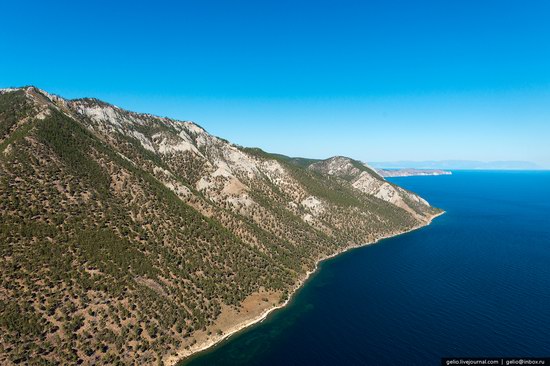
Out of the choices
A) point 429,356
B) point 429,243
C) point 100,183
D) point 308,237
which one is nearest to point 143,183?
point 100,183

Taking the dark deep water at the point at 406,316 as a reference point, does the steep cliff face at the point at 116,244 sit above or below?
above

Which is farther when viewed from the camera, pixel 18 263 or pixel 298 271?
pixel 298 271

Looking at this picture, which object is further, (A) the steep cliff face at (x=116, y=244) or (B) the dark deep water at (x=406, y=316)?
(B) the dark deep water at (x=406, y=316)

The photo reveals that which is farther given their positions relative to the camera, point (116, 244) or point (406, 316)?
point (116, 244)

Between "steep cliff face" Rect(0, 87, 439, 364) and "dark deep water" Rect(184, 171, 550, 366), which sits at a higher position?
"steep cliff face" Rect(0, 87, 439, 364)

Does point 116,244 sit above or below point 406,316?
above

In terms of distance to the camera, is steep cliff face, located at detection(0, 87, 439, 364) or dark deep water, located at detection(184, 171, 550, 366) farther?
dark deep water, located at detection(184, 171, 550, 366)


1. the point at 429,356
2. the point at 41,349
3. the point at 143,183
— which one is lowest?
the point at 429,356

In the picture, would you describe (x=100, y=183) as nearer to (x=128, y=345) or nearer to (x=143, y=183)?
(x=143, y=183)
